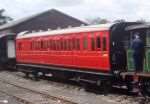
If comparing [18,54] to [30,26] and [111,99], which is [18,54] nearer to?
[111,99]

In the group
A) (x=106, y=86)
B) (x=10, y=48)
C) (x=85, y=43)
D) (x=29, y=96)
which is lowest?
(x=29, y=96)

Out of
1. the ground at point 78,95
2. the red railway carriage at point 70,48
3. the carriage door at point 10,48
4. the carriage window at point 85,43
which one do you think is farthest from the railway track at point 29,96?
the carriage door at point 10,48

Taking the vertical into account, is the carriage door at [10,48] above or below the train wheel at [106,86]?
above

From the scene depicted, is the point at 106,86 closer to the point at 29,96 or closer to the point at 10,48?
the point at 29,96

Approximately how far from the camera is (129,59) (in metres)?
17.9

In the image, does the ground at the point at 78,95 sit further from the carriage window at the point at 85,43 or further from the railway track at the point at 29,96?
the carriage window at the point at 85,43

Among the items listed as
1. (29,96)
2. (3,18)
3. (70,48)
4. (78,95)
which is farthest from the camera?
(3,18)

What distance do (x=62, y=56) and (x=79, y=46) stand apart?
249 cm

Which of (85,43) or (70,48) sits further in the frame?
(70,48)

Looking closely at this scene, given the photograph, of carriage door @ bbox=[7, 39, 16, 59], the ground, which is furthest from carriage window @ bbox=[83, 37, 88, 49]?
carriage door @ bbox=[7, 39, 16, 59]

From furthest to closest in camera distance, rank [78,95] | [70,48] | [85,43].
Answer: [70,48]
[85,43]
[78,95]

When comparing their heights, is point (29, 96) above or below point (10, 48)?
below

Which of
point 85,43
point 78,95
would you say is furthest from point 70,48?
point 78,95

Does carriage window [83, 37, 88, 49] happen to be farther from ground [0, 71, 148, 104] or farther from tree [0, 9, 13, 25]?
tree [0, 9, 13, 25]
